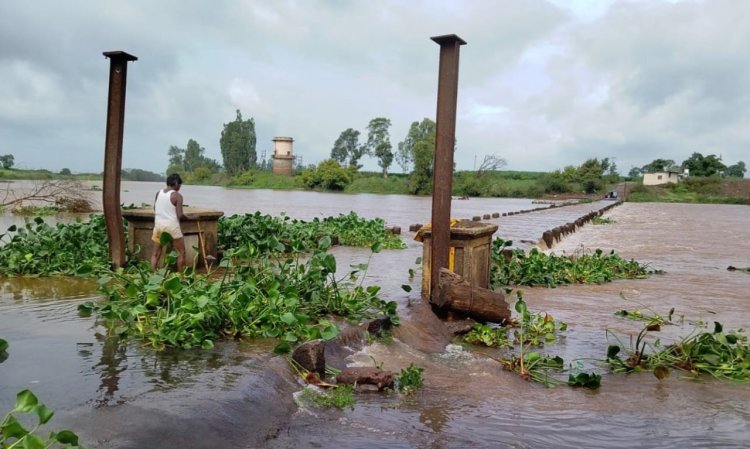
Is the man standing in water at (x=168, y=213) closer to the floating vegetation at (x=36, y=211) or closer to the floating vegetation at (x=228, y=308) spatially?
the floating vegetation at (x=228, y=308)

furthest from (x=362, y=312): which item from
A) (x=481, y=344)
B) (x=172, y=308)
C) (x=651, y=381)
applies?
(x=651, y=381)

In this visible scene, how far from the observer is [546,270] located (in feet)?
32.9

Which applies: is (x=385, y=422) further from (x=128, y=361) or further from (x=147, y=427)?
(x=128, y=361)

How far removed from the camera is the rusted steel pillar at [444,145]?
270 inches

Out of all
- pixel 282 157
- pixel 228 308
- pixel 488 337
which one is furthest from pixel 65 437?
pixel 282 157

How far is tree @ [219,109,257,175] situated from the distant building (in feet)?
192

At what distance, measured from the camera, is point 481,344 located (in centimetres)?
620

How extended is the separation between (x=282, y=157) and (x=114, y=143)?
269ft

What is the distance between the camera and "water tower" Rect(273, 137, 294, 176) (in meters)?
88.0

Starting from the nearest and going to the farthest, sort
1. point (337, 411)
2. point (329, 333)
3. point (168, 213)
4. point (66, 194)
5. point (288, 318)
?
point (337, 411), point (329, 333), point (288, 318), point (168, 213), point (66, 194)

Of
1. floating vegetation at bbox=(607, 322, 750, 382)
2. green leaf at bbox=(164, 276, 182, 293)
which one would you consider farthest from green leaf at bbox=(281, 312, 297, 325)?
floating vegetation at bbox=(607, 322, 750, 382)

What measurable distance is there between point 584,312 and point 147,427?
614 centimetres

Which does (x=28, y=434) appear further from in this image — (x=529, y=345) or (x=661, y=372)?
(x=529, y=345)

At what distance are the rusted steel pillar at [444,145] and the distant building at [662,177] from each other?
92480 millimetres
